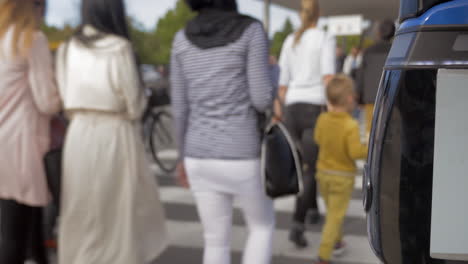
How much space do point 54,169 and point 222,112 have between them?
1.10 m

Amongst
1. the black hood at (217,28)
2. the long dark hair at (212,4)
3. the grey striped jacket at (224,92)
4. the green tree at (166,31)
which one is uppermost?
the long dark hair at (212,4)

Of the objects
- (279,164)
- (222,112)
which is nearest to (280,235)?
(279,164)

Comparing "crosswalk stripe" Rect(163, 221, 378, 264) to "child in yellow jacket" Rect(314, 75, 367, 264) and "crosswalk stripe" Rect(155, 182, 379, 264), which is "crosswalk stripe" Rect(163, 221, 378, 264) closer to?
"crosswalk stripe" Rect(155, 182, 379, 264)

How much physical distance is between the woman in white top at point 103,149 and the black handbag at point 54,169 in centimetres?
4

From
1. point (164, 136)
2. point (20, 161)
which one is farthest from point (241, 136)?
point (164, 136)

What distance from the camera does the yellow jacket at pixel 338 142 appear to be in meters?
3.74

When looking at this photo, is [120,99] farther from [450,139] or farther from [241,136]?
[450,139]

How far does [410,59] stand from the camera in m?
1.18

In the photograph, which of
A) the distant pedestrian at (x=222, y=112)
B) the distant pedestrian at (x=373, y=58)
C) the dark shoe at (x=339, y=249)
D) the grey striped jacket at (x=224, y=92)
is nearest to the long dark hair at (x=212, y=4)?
the distant pedestrian at (x=222, y=112)

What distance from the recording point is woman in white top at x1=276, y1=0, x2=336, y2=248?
4457 mm

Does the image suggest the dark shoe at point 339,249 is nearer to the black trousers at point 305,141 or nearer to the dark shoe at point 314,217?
the black trousers at point 305,141

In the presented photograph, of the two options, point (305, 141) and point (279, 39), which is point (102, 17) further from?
point (279, 39)

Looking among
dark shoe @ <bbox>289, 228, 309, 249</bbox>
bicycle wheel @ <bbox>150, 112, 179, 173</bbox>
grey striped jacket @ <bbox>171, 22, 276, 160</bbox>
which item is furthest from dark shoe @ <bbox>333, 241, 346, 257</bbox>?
bicycle wheel @ <bbox>150, 112, 179, 173</bbox>

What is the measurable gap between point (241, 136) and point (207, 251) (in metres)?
0.68
